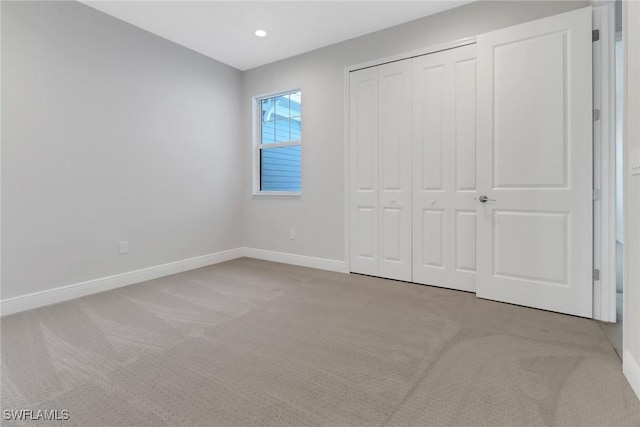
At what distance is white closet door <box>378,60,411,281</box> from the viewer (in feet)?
11.1

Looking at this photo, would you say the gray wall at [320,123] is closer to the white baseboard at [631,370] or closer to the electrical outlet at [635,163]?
the electrical outlet at [635,163]

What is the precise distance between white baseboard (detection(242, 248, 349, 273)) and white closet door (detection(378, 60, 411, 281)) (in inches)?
22.7

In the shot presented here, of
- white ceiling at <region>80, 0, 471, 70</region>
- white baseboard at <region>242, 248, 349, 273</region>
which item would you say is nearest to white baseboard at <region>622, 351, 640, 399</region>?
white baseboard at <region>242, 248, 349, 273</region>

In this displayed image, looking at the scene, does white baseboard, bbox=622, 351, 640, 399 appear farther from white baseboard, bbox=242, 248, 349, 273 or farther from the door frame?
white baseboard, bbox=242, 248, 349, 273

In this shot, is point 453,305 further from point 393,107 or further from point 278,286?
point 393,107

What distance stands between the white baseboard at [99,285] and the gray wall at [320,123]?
87cm

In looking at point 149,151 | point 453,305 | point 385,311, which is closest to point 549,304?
point 453,305

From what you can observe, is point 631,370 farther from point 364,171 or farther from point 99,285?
point 99,285

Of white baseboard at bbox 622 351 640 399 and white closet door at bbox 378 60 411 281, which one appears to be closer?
white baseboard at bbox 622 351 640 399

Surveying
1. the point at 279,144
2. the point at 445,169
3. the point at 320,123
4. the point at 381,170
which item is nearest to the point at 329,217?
the point at 381,170

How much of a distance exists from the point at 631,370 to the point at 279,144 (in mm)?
4044

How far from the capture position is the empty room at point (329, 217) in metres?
1.63

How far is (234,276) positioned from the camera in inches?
147

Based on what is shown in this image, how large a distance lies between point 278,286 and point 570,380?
242 centimetres
